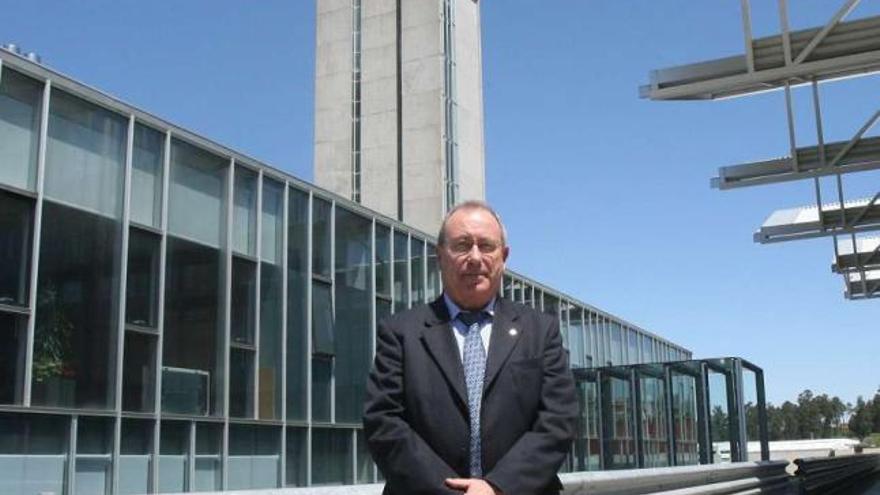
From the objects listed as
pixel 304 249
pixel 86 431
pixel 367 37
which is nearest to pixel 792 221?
pixel 304 249

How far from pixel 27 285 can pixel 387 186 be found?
134ft

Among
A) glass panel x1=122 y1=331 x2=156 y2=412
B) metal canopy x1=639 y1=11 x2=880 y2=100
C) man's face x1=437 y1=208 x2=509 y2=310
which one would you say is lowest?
man's face x1=437 y1=208 x2=509 y2=310

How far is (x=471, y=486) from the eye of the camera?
2809 mm

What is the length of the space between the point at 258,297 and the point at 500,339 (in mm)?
16444

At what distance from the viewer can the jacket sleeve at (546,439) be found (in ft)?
9.40

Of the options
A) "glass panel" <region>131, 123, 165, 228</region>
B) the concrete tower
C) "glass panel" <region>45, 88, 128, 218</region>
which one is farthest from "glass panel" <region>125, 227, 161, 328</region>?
the concrete tower

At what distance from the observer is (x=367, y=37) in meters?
56.2

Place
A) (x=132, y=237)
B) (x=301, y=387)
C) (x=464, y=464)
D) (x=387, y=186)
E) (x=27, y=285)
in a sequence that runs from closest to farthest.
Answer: (x=464, y=464) < (x=27, y=285) < (x=132, y=237) < (x=301, y=387) < (x=387, y=186)

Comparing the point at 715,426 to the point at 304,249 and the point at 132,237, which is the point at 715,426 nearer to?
the point at 304,249

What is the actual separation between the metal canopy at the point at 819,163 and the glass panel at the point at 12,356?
13.4 m

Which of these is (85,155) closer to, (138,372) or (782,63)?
(138,372)

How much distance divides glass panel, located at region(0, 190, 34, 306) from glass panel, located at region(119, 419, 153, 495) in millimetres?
2810

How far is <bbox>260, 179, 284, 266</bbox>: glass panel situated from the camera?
1989cm

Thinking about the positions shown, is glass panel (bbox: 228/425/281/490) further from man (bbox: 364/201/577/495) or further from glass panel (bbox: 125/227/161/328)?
man (bbox: 364/201/577/495)
